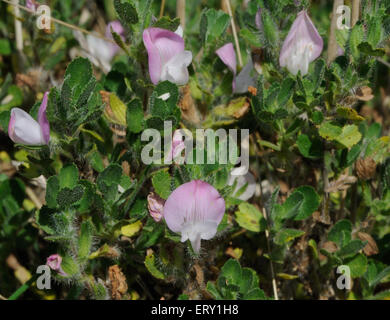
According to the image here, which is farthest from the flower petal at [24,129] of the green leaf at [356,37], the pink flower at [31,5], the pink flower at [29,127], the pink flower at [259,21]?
the green leaf at [356,37]

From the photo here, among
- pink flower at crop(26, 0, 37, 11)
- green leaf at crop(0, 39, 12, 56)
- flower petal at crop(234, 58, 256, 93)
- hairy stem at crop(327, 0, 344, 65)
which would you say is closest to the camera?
hairy stem at crop(327, 0, 344, 65)

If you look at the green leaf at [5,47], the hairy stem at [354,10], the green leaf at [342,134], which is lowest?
the green leaf at [342,134]

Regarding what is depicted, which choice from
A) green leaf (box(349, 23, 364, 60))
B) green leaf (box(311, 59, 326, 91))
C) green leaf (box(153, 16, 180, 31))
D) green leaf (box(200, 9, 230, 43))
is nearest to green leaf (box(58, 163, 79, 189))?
green leaf (box(153, 16, 180, 31))

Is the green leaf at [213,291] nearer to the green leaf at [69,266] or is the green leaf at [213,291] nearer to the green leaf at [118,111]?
the green leaf at [69,266]

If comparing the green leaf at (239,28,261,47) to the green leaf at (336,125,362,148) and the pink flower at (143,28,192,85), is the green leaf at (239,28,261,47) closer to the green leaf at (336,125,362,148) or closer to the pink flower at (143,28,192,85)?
the pink flower at (143,28,192,85)
